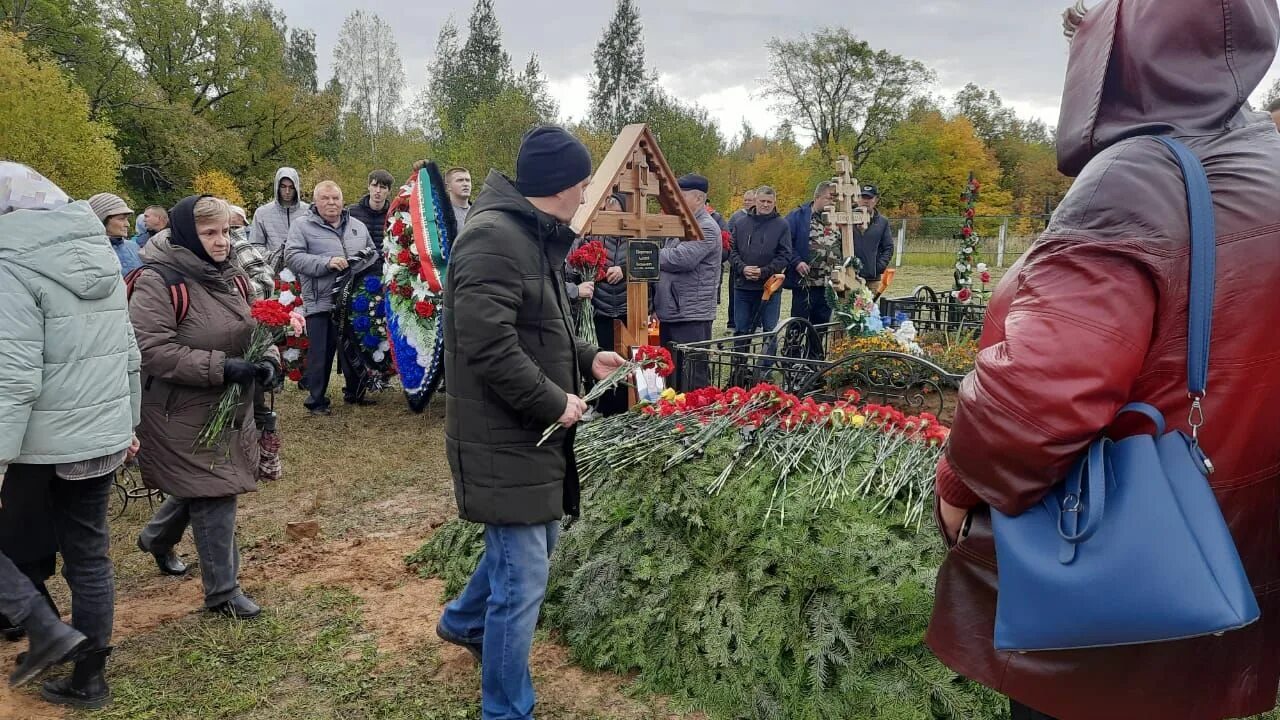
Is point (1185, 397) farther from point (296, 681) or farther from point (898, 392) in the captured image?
point (898, 392)

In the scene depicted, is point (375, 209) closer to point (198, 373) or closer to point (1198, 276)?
point (198, 373)

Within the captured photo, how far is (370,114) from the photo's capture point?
41.5m

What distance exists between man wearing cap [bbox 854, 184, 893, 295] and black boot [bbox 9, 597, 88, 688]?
752 cm

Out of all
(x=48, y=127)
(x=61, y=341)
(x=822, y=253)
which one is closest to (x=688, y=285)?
(x=822, y=253)

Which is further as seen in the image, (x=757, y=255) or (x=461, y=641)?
(x=757, y=255)

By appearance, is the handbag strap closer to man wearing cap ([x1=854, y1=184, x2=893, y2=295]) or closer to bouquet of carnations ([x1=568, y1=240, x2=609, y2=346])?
bouquet of carnations ([x1=568, y1=240, x2=609, y2=346])

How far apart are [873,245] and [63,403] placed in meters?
7.82

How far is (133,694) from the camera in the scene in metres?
3.03

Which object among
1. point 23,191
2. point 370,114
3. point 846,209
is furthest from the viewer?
point 370,114

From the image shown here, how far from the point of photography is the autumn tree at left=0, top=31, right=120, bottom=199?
20.6 meters

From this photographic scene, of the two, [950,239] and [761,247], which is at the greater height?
[761,247]

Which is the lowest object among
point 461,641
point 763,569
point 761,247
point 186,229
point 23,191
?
point 461,641

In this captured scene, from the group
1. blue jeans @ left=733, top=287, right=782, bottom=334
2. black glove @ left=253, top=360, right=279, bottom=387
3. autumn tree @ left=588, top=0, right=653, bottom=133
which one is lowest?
blue jeans @ left=733, top=287, right=782, bottom=334

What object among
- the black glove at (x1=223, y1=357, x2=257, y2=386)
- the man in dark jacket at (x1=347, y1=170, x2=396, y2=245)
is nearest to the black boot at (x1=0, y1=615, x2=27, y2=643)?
the black glove at (x1=223, y1=357, x2=257, y2=386)
